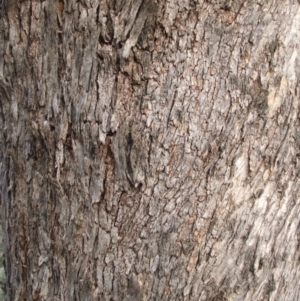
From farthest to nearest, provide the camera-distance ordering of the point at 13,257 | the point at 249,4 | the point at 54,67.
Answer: the point at 13,257
the point at 54,67
the point at 249,4

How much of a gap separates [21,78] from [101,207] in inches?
19.7

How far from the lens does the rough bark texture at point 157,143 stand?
1.38m

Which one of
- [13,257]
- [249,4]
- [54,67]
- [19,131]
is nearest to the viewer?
[249,4]

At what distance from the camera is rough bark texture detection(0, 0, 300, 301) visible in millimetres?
1375

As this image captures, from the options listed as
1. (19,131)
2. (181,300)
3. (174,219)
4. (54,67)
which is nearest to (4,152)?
(19,131)

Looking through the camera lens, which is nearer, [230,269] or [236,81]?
[236,81]

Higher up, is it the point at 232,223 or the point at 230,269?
the point at 232,223

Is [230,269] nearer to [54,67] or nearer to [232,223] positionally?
[232,223]

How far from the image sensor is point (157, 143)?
142 centimetres

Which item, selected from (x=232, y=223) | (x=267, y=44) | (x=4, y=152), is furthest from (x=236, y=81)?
(x=4, y=152)

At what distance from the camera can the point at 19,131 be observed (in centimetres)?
157

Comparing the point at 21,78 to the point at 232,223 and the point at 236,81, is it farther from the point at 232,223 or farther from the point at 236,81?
the point at 232,223

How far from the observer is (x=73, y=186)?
1.50m

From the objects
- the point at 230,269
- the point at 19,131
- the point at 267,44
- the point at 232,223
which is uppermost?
the point at 267,44
